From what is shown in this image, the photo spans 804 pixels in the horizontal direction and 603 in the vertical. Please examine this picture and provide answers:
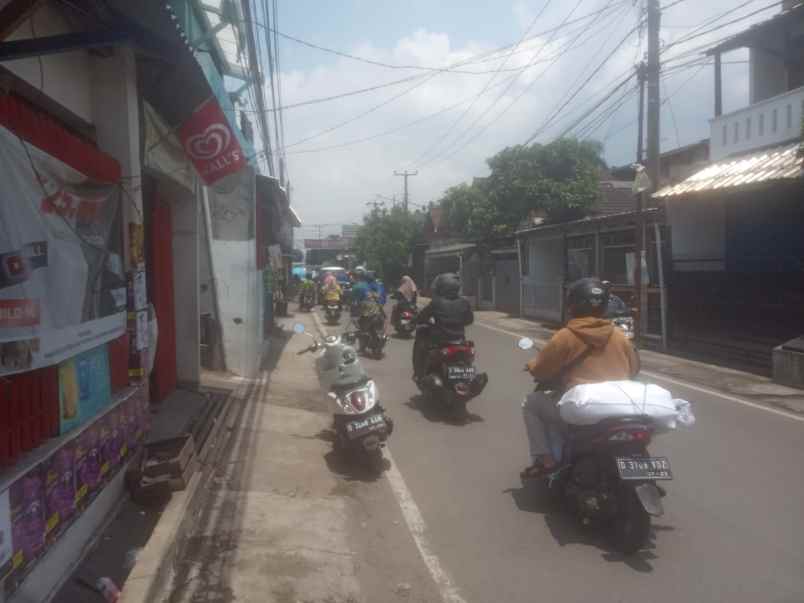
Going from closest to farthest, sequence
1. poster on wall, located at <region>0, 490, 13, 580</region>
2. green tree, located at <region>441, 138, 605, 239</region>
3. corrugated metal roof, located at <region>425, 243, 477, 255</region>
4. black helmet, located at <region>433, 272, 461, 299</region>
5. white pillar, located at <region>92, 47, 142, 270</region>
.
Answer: poster on wall, located at <region>0, 490, 13, 580</region>
white pillar, located at <region>92, 47, 142, 270</region>
black helmet, located at <region>433, 272, 461, 299</region>
green tree, located at <region>441, 138, 605, 239</region>
corrugated metal roof, located at <region>425, 243, 477, 255</region>

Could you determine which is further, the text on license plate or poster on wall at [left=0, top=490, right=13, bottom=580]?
the text on license plate

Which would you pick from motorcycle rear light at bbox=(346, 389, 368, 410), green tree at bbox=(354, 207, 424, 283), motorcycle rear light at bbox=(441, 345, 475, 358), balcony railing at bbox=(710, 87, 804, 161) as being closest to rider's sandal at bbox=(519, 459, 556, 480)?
motorcycle rear light at bbox=(346, 389, 368, 410)

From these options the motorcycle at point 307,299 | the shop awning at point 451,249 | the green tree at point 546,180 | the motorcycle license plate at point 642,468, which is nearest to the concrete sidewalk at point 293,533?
the motorcycle license plate at point 642,468

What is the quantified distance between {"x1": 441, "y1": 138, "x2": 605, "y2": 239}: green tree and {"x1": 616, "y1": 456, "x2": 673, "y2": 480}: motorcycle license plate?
20.2 meters

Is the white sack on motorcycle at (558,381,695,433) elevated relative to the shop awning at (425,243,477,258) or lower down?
lower down

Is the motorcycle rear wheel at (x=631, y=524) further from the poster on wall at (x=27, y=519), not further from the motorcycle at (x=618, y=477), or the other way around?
the poster on wall at (x=27, y=519)

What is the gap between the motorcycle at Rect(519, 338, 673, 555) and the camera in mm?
4207

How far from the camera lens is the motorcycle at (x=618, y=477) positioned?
421cm

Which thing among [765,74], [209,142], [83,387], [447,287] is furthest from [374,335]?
[765,74]

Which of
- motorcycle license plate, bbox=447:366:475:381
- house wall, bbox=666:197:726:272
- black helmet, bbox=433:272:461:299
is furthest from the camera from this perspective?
house wall, bbox=666:197:726:272

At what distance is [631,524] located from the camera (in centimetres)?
426

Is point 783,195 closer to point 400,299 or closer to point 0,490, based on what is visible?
point 400,299

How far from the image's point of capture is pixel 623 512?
14.2ft

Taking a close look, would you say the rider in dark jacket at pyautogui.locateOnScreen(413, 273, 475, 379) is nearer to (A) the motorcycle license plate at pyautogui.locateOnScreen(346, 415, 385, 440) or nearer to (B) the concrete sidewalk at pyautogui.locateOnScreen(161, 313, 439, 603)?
(B) the concrete sidewalk at pyautogui.locateOnScreen(161, 313, 439, 603)
